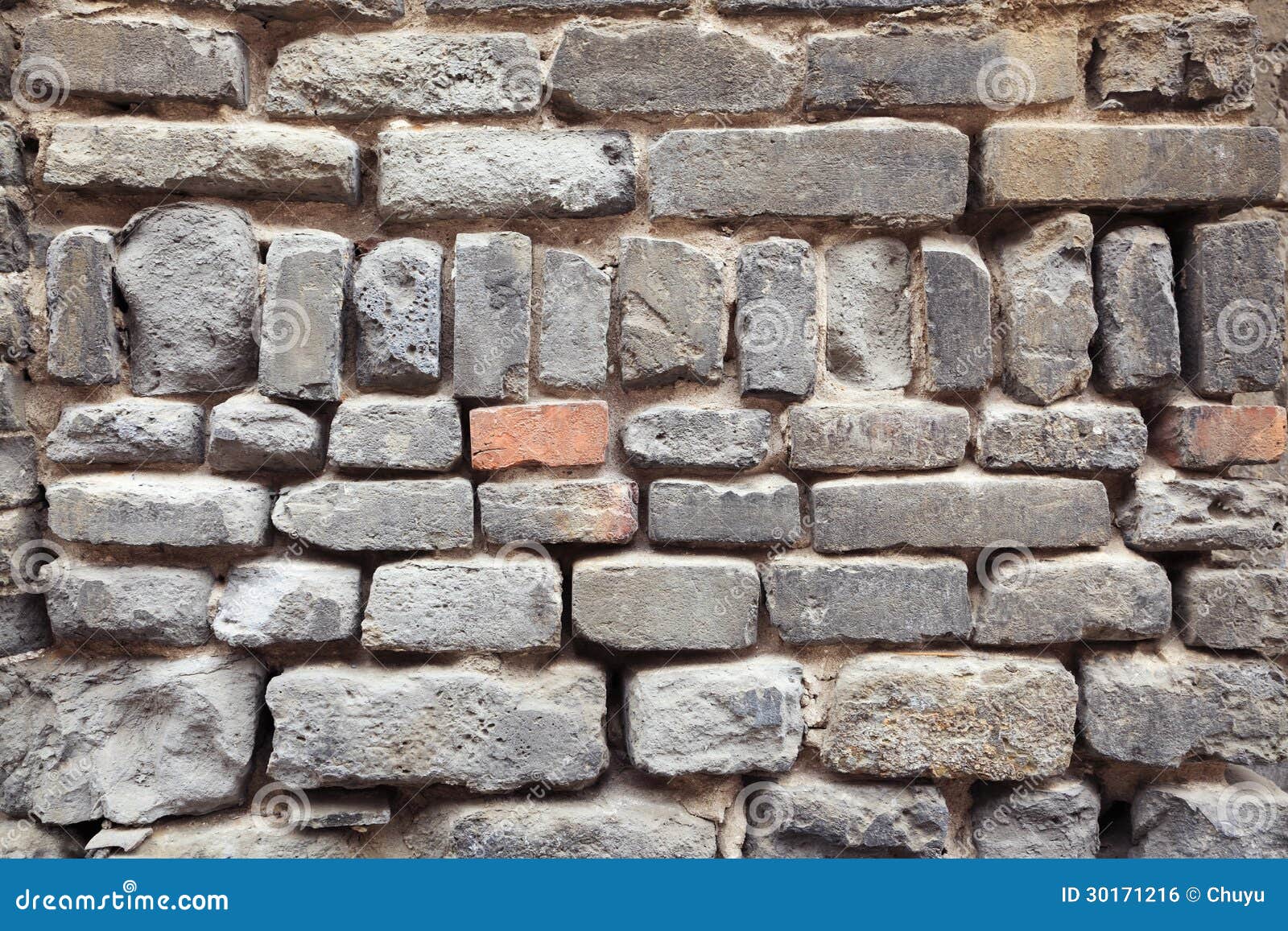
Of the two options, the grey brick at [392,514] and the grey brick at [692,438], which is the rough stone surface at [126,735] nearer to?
the grey brick at [392,514]

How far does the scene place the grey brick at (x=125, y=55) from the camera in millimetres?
1454

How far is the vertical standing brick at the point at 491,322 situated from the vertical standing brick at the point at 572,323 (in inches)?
1.5

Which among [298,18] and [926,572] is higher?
[298,18]

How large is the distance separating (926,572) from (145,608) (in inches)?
52.8

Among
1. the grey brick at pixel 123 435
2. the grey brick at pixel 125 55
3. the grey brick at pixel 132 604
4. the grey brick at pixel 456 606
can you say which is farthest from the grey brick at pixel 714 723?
the grey brick at pixel 125 55

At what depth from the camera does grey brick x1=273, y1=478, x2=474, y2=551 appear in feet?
4.72

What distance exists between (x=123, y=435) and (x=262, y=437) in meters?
0.24

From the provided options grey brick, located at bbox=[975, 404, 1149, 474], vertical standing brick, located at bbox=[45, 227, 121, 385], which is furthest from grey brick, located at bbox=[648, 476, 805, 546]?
vertical standing brick, located at bbox=[45, 227, 121, 385]

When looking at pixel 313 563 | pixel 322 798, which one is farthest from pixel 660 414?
pixel 322 798

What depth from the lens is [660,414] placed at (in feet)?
4.77

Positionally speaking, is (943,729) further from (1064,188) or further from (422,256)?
(422,256)

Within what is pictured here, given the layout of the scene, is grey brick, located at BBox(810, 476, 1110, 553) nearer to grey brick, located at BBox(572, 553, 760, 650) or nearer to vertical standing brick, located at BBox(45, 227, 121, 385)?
grey brick, located at BBox(572, 553, 760, 650)

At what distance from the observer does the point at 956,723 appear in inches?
57.7

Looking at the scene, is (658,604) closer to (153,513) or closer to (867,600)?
(867,600)
